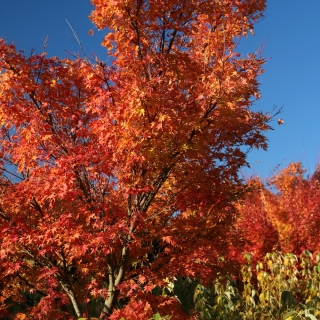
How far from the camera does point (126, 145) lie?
5383 mm

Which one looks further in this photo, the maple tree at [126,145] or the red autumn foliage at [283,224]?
the red autumn foliage at [283,224]

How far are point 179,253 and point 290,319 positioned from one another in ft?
8.74

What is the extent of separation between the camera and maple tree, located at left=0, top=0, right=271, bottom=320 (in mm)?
5527

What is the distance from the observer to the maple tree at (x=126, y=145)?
218 inches

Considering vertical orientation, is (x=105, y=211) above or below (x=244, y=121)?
below

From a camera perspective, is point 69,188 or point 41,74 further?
point 41,74

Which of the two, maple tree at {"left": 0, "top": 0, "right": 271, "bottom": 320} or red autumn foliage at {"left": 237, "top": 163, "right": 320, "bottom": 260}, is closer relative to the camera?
maple tree at {"left": 0, "top": 0, "right": 271, "bottom": 320}

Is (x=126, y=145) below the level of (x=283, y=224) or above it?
below

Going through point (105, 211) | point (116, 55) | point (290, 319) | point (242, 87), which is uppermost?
point (116, 55)

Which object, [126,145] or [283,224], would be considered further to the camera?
[283,224]

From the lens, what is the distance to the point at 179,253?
23.4ft

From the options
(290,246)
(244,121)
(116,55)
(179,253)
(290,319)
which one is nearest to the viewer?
(290,319)

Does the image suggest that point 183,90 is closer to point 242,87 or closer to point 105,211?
point 242,87

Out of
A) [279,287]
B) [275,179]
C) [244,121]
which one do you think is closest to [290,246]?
[279,287]
